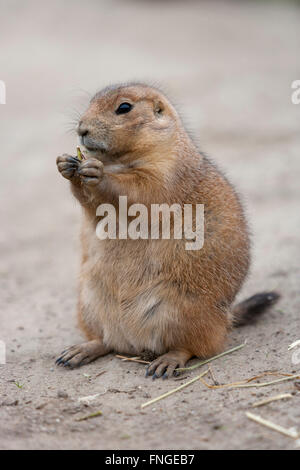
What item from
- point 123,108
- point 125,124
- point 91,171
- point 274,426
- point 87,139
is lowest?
point 274,426

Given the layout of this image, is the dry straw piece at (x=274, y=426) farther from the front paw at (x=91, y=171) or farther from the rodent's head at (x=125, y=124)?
the rodent's head at (x=125, y=124)

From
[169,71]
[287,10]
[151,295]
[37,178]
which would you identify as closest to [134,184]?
[151,295]

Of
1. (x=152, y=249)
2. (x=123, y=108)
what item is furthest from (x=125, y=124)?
(x=152, y=249)

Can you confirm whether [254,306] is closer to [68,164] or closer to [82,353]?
[82,353]

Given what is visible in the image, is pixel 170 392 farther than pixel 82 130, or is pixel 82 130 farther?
pixel 82 130

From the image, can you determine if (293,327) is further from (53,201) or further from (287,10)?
(287,10)

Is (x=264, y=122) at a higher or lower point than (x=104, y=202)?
higher
